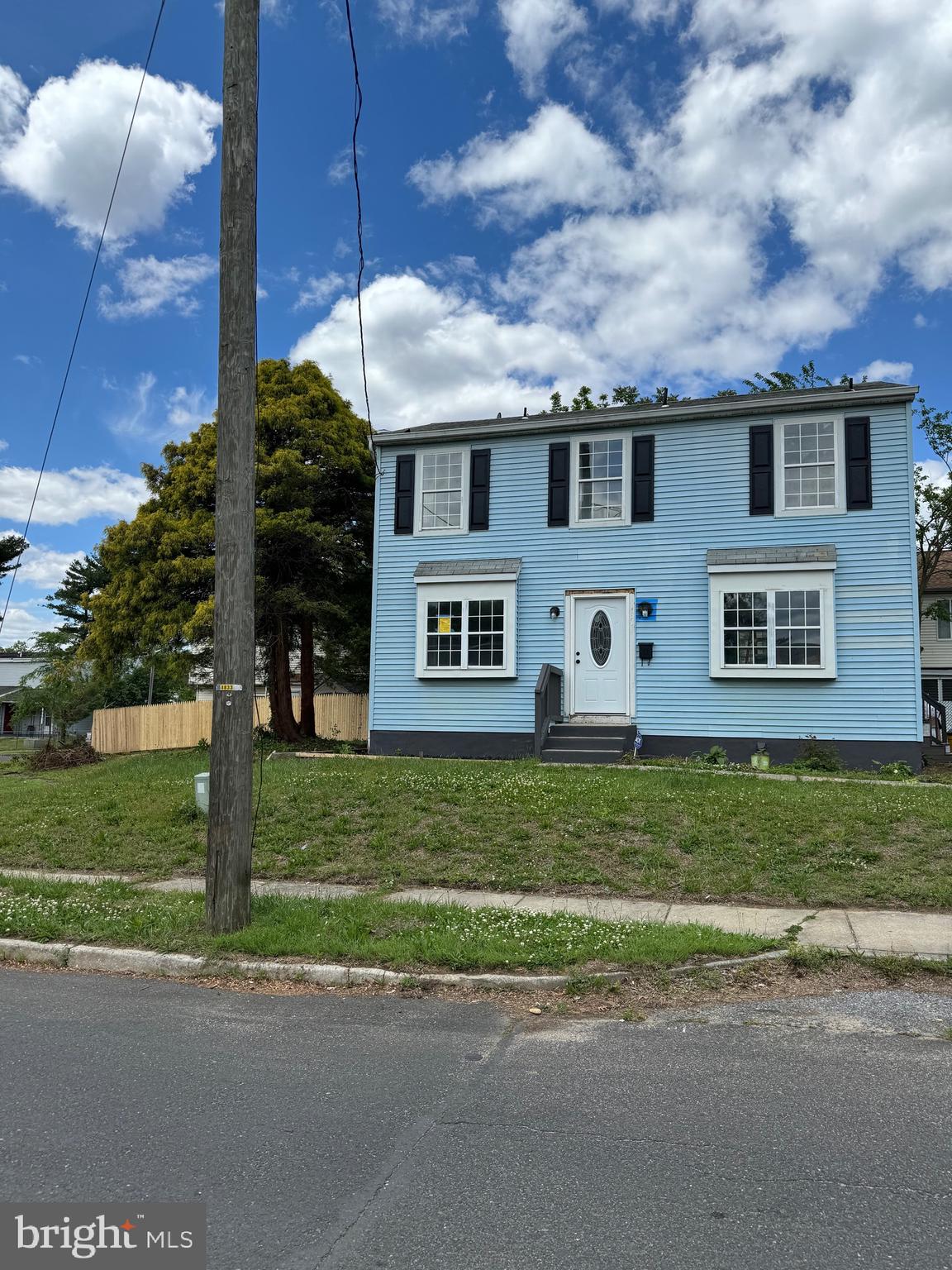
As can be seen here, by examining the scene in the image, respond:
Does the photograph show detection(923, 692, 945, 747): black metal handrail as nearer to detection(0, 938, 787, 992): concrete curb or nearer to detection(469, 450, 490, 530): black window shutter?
A: detection(469, 450, 490, 530): black window shutter

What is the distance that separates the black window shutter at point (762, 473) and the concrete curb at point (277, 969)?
11.8 metres


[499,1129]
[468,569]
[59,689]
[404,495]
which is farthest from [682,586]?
[59,689]

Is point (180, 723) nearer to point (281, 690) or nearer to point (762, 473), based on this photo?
point (281, 690)

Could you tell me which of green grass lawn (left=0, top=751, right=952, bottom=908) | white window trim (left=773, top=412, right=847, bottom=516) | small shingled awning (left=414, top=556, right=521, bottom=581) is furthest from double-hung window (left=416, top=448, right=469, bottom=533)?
green grass lawn (left=0, top=751, right=952, bottom=908)

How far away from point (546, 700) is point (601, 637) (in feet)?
5.90

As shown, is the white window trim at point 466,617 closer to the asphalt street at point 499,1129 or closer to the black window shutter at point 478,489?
the black window shutter at point 478,489

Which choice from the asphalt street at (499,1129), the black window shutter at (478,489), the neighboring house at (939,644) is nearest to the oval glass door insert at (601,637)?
the black window shutter at (478,489)

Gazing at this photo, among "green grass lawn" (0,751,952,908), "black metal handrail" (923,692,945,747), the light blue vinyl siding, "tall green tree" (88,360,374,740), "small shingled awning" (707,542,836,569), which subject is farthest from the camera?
"black metal handrail" (923,692,945,747)

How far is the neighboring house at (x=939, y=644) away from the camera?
36.8 metres

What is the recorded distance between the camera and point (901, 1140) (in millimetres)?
3893

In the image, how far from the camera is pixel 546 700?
17.1 metres

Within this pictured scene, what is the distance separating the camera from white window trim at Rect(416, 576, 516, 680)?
1823cm

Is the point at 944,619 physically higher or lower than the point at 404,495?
lower

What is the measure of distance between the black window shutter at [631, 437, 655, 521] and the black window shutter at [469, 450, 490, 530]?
113 inches
